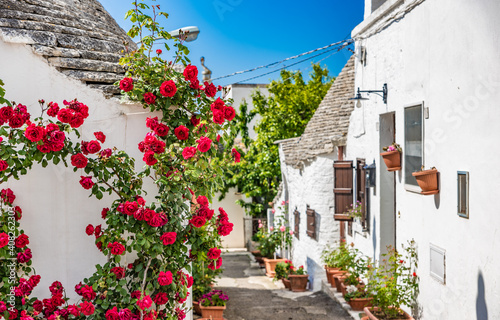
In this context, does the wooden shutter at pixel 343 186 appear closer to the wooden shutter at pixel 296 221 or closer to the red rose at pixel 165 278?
the wooden shutter at pixel 296 221

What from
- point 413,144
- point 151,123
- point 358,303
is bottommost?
point 358,303

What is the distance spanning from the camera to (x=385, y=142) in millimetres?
8703

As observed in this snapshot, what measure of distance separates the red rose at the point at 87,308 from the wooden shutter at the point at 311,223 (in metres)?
8.93

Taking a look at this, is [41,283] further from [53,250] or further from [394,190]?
[394,190]

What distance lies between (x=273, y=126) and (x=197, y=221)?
16.3m

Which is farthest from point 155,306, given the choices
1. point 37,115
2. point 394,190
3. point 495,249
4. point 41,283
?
→ point 394,190

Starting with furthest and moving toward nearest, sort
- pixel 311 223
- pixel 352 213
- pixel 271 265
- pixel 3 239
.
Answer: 1. pixel 271 265
2. pixel 311 223
3. pixel 352 213
4. pixel 3 239

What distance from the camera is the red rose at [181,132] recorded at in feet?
15.3

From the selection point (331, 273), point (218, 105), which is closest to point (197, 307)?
point (331, 273)

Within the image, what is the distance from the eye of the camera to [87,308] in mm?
4188

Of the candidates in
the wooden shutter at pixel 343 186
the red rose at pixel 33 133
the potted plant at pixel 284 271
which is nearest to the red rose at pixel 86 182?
the red rose at pixel 33 133

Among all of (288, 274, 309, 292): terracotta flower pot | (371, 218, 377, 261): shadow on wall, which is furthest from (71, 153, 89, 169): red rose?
(288, 274, 309, 292): terracotta flower pot

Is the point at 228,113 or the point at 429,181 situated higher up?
the point at 228,113

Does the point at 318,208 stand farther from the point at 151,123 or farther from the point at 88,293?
the point at 88,293
